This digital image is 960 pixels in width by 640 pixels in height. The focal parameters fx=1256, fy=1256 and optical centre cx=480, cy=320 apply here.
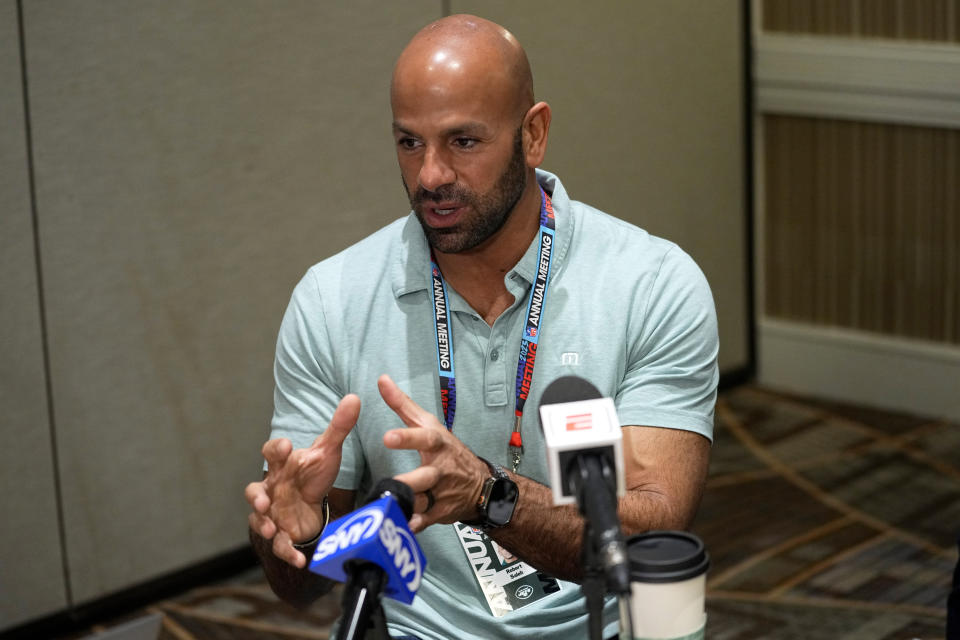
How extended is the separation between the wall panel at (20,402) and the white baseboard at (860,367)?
269cm

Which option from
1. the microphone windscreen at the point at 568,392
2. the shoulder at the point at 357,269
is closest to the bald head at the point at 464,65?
the shoulder at the point at 357,269

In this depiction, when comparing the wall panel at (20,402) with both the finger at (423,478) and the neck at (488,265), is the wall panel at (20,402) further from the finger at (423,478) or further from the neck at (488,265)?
the finger at (423,478)

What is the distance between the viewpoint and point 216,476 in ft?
11.1

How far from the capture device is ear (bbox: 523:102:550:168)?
1.86m

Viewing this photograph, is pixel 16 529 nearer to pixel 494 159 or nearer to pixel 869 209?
pixel 494 159

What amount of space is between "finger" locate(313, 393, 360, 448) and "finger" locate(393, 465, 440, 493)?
15cm

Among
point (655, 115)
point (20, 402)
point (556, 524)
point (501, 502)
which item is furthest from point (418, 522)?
point (655, 115)

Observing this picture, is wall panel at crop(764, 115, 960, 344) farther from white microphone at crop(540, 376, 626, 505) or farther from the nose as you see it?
white microphone at crop(540, 376, 626, 505)

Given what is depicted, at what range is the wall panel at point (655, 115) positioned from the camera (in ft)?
13.0

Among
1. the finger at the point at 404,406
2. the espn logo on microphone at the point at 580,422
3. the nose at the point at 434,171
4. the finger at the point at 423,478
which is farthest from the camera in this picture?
the nose at the point at 434,171

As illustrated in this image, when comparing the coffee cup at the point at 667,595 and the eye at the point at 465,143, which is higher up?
the eye at the point at 465,143

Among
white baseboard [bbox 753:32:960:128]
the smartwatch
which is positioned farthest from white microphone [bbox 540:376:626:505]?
white baseboard [bbox 753:32:960:128]

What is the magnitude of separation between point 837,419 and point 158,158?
2454 millimetres

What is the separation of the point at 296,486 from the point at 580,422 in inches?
22.8
